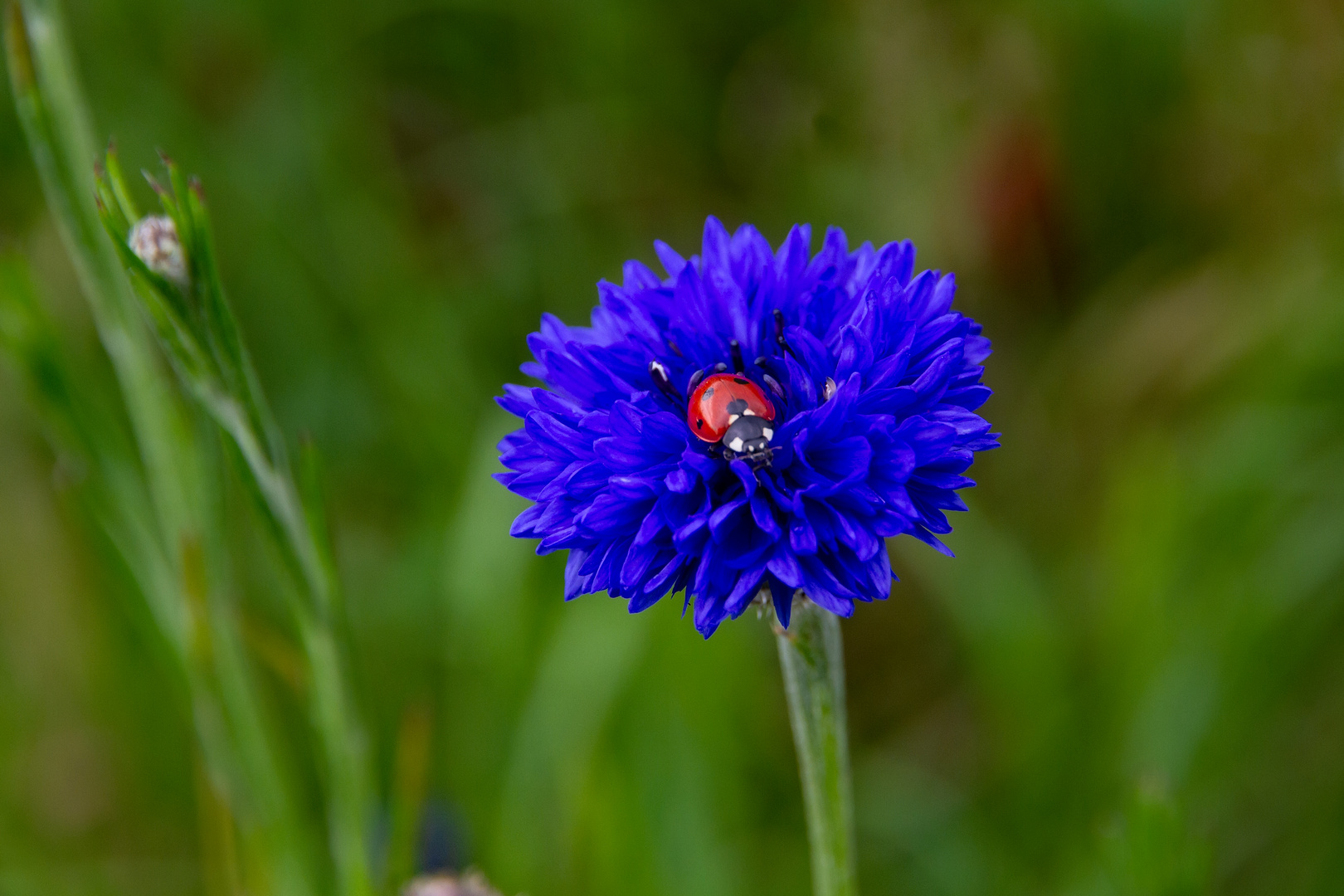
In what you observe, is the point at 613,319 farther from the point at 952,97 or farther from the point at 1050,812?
the point at 952,97

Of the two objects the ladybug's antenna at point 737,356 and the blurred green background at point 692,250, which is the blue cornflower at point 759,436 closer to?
the ladybug's antenna at point 737,356

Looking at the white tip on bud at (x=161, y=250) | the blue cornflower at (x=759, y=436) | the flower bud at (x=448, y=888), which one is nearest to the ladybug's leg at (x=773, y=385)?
the blue cornflower at (x=759, y=436)

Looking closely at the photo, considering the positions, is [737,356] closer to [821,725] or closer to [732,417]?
[732,417]

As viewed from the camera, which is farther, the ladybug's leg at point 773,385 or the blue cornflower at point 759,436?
the ladybug's leg at point 773,385

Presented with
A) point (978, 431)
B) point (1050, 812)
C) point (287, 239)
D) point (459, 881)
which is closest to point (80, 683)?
point (287, 239)

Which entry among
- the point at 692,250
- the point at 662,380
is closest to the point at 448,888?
the point at 662,380

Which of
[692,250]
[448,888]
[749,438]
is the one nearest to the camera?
[749,438]
